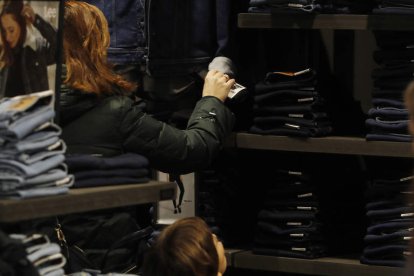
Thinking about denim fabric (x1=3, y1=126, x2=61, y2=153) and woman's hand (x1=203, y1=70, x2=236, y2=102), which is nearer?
denim fabric (x1=3, y1=126, x2=61, y2=153)

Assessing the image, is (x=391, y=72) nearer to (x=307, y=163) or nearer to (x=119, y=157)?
(x=307, y=163)

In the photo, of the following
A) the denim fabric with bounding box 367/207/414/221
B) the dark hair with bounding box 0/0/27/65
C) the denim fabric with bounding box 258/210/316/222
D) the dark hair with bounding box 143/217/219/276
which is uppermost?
the dark hair with bounding box 0/0/27/65

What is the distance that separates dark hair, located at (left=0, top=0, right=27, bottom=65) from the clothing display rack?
5.22 feet

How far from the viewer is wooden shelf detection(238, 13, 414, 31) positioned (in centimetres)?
421

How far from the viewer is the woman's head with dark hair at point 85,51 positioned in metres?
Answer: 3.56

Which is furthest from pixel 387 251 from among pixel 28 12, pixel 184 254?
pixel 28 12

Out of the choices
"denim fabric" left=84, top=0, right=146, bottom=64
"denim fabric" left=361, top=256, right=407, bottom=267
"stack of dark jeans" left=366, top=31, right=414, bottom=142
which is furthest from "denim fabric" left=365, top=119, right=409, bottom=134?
"denim fabric" left=84, top=0, right=146, bottom=64

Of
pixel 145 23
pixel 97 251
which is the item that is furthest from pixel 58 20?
pixel 145 23

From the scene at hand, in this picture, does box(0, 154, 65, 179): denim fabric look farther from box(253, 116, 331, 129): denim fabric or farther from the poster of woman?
box(253, 116, 331, 129): denim fabric

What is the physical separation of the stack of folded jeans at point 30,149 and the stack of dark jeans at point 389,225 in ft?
5.81

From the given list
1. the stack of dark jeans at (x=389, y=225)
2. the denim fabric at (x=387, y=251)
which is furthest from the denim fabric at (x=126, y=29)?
the denim fabric at (x=387, y=251)

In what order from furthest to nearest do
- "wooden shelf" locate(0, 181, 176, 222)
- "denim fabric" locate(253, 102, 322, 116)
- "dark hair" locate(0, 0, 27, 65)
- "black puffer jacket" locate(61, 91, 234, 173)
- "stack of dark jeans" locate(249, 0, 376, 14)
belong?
"denim fabric" locate(253, 102, 322, 116) < "stack of dark jeans" locate(249, 0, 376, 14) < "black puffer jacket" locate(61, 91, 234, 173) < "dark hair" locate(0, 0, 27, 65) < "wooden shelf" locate(0, 181, 176, 222)

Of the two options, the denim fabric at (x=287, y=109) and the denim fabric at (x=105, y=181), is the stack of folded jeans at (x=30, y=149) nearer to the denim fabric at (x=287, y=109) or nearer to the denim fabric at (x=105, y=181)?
the denim fabric at (x=105, y=181)

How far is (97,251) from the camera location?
3691mm
